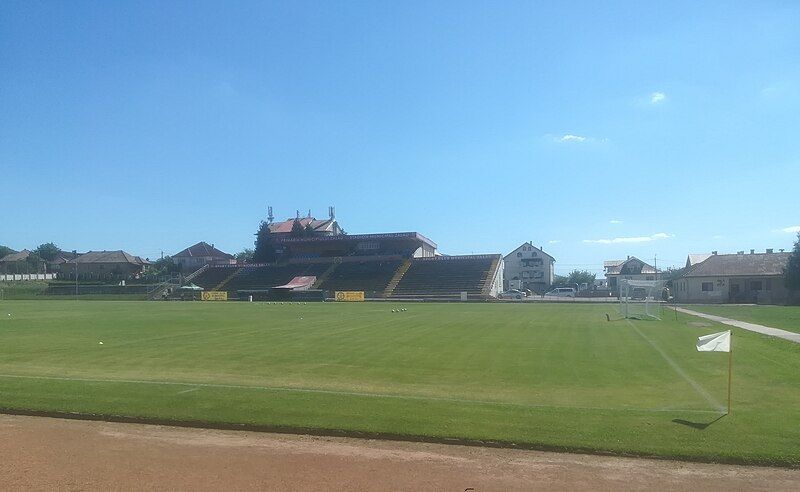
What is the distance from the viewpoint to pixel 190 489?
7090 millimetres

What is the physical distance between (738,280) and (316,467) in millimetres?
75262

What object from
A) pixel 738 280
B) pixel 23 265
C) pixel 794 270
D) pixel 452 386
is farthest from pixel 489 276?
pixel 23 265

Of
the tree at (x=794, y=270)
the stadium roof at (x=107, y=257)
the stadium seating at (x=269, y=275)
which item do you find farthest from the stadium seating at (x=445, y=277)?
the stadium roof at (x=107, y=257)

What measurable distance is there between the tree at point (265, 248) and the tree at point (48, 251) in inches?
4069

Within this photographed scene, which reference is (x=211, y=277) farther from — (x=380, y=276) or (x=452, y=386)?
(x=452, y=386)

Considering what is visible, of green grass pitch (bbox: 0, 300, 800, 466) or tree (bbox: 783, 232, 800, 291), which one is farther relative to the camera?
tree (bbox: 783, 232, 800, 291)

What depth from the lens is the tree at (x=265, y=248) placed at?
4365 inches

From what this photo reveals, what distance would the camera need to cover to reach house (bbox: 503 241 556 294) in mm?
124188

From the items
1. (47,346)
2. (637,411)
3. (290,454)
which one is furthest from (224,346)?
(637,411)

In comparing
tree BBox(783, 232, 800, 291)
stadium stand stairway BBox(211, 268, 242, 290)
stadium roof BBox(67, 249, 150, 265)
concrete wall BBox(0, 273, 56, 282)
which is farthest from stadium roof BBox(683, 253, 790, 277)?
concrete wall BBox(0, 273, 56, 282)

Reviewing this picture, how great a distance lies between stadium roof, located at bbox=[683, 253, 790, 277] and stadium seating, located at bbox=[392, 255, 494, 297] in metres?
27.0

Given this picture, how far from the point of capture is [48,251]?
182750mm

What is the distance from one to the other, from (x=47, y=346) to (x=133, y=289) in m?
76.4

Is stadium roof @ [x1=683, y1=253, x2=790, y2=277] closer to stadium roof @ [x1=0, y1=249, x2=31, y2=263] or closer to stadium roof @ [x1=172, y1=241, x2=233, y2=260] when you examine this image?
stadium roof @ [x1=172, y1=241, x2=233, y2=260]
